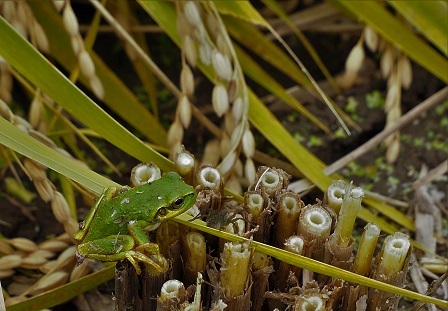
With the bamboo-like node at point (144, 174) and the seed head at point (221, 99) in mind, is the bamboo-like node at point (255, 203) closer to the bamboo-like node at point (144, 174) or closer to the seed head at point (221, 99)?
the bamboo-like node at point (144, 174)

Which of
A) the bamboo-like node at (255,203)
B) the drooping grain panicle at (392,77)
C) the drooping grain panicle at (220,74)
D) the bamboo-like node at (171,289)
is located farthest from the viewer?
the drooping grain panicle at (392,77)

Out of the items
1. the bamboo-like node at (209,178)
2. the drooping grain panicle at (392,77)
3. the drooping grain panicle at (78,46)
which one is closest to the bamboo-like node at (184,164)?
the bamboo-like node at (209,178)

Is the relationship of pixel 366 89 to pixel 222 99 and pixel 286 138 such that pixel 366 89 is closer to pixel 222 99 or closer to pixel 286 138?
pixel 286 138

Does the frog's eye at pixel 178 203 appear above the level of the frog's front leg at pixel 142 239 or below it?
above

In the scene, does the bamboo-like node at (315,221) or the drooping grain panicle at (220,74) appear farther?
the drooping grain panicle at (220,74)

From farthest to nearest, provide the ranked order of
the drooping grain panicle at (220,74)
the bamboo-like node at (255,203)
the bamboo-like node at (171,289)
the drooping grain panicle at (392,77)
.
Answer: the drooping grain panicle at (392,77) < the drooping grain panicle at (220,74) < the bamboo-like node at (255,203) < the bamboo-like node at (171,289)

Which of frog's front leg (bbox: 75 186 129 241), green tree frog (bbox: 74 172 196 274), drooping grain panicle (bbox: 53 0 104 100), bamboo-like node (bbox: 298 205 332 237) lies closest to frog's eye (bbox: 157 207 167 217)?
green tree frog (bbox: 74 172 196 274)

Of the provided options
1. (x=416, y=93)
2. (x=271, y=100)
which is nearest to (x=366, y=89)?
(x=416, y=93)

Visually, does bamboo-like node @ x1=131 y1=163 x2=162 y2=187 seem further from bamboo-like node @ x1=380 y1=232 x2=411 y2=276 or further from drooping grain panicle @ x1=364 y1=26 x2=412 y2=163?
drooping grain panicle @ x1=364 y1=26 x2=412 y2=163
